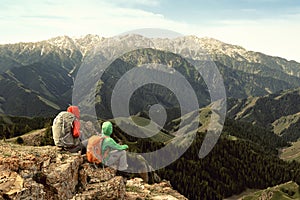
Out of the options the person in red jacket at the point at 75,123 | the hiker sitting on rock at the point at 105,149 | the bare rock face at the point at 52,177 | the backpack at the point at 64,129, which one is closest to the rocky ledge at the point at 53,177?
the bare rock face at the point at 52,177

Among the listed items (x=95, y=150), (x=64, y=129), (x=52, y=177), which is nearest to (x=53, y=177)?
(x=52, y=177)

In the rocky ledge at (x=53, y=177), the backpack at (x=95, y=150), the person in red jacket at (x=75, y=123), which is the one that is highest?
the person in red jacket at (x=75, y=123)

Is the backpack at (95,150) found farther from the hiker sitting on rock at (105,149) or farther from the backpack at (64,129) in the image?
the backpack at (64,129)

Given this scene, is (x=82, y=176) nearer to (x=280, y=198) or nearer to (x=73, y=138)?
(x=73, y=138)

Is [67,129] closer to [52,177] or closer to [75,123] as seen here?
[75,123]

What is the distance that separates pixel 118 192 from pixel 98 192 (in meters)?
2.00

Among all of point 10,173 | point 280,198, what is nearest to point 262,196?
point 280,198

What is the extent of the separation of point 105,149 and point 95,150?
0.97 m

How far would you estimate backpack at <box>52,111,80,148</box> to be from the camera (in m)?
28.2

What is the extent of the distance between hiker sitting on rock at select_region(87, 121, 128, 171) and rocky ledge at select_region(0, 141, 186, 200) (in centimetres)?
82

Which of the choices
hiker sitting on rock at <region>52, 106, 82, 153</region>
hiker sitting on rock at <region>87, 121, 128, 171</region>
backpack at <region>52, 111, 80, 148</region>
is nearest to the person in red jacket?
hiker sitting on rock at <region>52, 106, 82, 153</region>

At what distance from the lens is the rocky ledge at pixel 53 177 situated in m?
22.4

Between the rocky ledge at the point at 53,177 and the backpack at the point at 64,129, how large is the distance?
1.00 metres

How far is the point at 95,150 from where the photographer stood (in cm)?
2822
